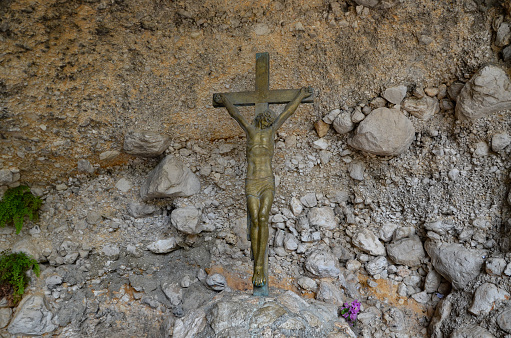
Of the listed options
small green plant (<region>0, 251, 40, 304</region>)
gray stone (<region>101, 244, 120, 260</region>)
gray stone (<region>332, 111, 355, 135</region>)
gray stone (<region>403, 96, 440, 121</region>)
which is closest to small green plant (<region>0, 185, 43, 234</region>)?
small green plant (<region>0, 251, 40, 304</region>)

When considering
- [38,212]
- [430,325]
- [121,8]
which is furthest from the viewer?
[38,212]

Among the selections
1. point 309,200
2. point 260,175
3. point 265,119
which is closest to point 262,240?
point 260,175

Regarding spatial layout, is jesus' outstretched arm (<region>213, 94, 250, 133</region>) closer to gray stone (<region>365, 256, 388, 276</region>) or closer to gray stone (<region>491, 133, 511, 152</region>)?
gray stone (<region>365, 256, 388, 276</region>)

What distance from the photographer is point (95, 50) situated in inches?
168

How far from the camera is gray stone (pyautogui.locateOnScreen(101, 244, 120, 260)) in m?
4.46

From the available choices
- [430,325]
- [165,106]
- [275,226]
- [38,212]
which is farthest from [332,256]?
[38,212]

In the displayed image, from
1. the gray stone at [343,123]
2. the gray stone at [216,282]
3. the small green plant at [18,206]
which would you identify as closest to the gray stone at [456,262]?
the gray stone at [343,123]

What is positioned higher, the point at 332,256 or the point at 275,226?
the point at 275,226

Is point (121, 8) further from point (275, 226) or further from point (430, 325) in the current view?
point (430, 325)

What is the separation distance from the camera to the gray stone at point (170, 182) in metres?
4.49

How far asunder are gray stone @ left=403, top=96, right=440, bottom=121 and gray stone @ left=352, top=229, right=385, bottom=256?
149cm

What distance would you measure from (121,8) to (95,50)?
1.81ft

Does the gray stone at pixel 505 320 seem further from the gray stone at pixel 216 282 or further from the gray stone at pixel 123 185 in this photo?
the gray stone at pixel 123 185

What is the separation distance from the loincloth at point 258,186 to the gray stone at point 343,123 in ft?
4.81
